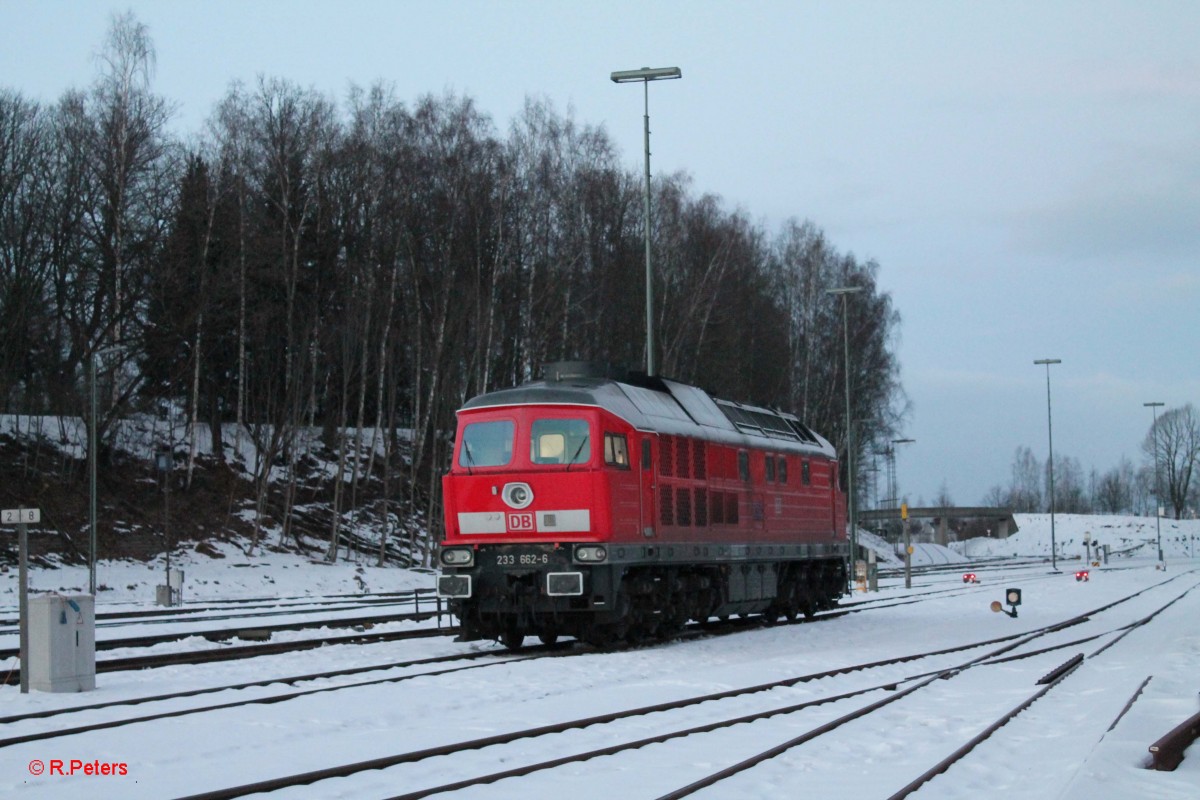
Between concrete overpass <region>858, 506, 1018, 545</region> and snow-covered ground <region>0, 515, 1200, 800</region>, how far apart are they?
2682 inches

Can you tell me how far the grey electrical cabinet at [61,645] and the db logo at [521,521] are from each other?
5.88m

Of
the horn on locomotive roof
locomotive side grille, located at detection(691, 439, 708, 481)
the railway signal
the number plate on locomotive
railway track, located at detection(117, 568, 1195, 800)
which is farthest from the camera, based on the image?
the railway signal

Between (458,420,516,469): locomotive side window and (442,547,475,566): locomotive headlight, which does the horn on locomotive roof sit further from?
(442,547,475,566): locomotive headlight

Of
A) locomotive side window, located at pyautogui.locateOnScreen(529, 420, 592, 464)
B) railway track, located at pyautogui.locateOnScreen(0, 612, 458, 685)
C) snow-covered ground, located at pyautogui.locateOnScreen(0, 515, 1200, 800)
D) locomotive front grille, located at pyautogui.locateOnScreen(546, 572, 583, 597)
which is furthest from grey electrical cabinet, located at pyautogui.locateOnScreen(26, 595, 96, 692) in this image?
locomotive side window, located at pyautogui.locateOnScreen(529, 420, 592, 464)

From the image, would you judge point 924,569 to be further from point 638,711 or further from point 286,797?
point 286,797

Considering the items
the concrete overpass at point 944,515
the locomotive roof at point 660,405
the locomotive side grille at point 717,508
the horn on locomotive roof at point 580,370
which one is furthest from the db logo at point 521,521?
the concrete overpass at point 944,515

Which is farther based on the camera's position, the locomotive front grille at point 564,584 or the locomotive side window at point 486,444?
the locomotive side window at point 486,444

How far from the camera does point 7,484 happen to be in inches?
1483

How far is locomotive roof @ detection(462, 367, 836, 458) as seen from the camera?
18.7 meters

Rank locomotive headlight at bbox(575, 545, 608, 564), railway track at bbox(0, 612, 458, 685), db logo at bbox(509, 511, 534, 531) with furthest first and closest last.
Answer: db logo at bbox(509, 511, 534, 531)
locomotive headlight at bbox(575, 545, 608, 564)
railway track at bbox(0, 612, 458, 685)

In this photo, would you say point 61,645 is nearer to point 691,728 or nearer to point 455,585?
point 455,585

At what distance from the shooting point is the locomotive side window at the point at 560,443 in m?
18.3

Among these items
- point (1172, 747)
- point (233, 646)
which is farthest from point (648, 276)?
point (1172, 747)

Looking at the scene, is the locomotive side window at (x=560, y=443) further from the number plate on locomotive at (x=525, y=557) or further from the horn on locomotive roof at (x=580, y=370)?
the horn on locomotive roof at (x=580, y=370)
